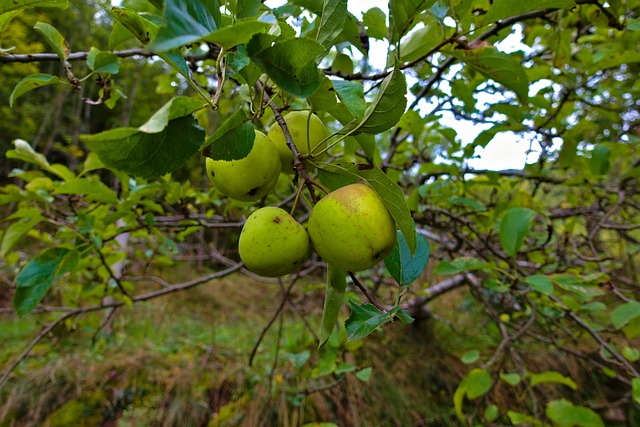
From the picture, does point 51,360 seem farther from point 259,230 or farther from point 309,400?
point 259,230

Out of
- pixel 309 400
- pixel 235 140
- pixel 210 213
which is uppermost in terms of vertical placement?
pixel 235 140

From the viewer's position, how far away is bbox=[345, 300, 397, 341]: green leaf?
0.35 m

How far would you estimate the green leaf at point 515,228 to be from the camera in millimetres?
898

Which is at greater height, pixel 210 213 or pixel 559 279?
pixel 559 279

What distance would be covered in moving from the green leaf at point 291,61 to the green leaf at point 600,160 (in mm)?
1201

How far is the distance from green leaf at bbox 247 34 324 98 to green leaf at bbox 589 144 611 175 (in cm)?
120

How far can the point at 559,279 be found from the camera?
0.89 m

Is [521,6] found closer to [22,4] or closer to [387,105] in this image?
[387,105]

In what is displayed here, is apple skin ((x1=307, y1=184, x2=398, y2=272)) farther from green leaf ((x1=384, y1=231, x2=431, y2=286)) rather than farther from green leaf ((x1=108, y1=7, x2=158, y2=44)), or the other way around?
green leaf ((x1=108, y1=7, x2=158, y2=44))

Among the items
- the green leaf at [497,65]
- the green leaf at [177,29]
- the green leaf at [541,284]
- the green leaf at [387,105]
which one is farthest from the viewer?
the green leaf at [541,284]

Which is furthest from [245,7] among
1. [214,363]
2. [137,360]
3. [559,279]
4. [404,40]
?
[137,360]

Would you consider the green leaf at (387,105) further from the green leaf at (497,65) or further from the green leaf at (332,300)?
the green leaf at (497,65)

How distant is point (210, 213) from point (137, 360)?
2169mm

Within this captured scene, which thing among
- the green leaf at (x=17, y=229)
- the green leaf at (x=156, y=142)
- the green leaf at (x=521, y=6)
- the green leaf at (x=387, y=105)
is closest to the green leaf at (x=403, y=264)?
the green leaf at (x=387, y=105)
